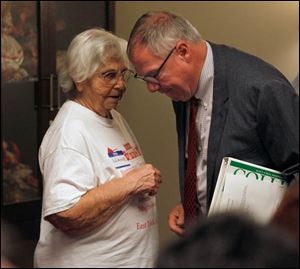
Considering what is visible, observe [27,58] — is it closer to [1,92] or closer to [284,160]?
[1,92]

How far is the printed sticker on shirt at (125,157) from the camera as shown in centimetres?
210

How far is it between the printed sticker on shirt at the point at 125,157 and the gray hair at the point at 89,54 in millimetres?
261

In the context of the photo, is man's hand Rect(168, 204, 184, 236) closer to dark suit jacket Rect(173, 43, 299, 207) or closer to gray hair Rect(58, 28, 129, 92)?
dark suit jacket Rect(173, 43, 299, 207)

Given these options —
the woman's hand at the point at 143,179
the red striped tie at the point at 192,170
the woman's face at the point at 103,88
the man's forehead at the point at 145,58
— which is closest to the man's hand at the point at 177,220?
the red striped tie at the point at 192,170

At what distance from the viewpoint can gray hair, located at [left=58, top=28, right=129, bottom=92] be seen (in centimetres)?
211

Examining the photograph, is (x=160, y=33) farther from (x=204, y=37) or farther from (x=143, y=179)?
(x=204, y=37)

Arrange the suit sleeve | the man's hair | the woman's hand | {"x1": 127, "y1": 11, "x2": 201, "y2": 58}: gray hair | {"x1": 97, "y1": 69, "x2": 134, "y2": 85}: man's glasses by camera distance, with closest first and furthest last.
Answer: the man's hair, the suit sleeve, {"x1": 127, "y1": 11, "x2": 201, "y2": 58}: gray hair, the woman's hand, {"x1": 97, "y1": 69, "x2": 134, "y2": 85}: man's glasses

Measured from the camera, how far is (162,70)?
195 centimetres

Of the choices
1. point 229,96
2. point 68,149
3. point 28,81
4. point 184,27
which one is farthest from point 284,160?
point 28,81

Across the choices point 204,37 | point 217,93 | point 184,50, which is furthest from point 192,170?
point 204,37

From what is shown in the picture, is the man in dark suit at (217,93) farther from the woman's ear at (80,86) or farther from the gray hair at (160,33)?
the woman's ear at (80,86)

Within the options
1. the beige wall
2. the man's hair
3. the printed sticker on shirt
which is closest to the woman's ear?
the printed sticker on shirt

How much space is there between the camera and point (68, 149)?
78.2 inches

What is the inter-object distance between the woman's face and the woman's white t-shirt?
1.7 inches
